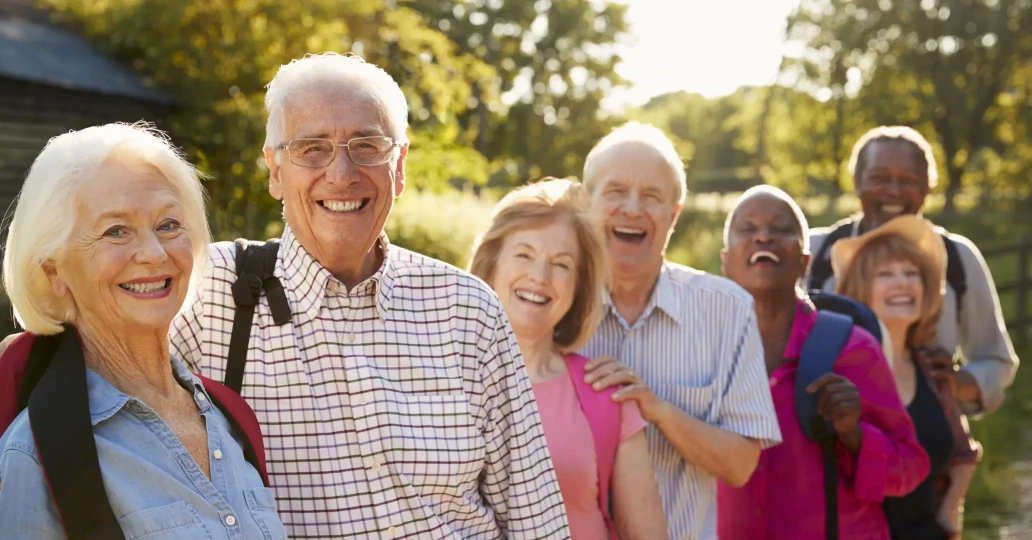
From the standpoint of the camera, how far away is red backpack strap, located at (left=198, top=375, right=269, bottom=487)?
7.08 ft

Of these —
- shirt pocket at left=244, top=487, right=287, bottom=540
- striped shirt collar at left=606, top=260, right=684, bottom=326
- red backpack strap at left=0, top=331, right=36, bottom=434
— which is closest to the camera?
red backpack strap at left=0, top=331, right=36, bottom=434

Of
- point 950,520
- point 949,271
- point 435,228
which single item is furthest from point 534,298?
point 435,228

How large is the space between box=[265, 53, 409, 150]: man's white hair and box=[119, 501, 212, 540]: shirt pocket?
0.93m

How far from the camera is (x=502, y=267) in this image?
3.16 meters

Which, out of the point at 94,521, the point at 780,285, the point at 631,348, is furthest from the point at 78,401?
the point at 780,285

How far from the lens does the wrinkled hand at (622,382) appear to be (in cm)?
305

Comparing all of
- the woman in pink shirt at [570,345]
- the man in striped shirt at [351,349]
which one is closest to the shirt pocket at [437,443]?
the man in striped shirt at [351,349]

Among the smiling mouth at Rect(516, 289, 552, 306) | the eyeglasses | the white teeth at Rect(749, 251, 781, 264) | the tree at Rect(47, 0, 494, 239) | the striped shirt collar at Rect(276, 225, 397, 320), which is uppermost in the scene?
the tree at Rect(47, 0, 494, 239)

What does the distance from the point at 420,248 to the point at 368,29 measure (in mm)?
4529

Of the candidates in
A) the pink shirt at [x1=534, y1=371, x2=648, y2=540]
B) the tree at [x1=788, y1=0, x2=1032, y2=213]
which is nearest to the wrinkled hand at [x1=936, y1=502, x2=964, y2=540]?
the pink shirt at [x1=534, y1=371, x2=648, y2=540]

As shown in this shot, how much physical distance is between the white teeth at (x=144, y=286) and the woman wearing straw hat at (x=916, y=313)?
9.86 feet

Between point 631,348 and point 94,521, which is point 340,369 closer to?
point 94,521

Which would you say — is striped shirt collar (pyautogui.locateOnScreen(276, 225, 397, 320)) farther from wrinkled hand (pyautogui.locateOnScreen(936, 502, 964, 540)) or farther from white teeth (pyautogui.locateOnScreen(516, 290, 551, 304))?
wrinkled hand (pyautogui.locateOnScreen(936, 502, 964, 540))

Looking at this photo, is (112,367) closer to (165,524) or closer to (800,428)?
(165,524)
